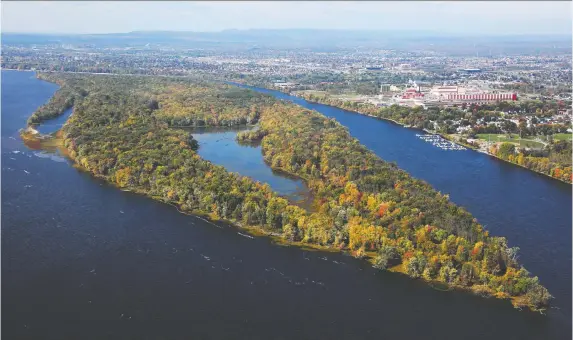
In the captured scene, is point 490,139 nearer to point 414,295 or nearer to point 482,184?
point 482,184

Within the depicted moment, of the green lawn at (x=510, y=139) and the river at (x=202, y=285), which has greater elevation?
the green lawn at (x=510, y=139)

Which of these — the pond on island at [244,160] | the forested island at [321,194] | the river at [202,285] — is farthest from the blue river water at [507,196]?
the pond on island at [244,160]

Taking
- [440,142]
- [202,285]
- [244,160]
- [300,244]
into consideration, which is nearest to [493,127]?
[440,142]

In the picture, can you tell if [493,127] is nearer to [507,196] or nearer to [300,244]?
[507,196]

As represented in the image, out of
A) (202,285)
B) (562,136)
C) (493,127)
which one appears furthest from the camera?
(493,127)

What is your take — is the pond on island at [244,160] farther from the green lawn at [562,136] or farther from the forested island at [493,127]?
the green lawn at [562,136]

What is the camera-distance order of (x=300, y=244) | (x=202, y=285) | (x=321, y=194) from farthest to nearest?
(x=321, y=194)
(x=300, y=244)
(x=202, y=285)

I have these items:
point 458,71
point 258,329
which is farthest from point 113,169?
point 458,71
